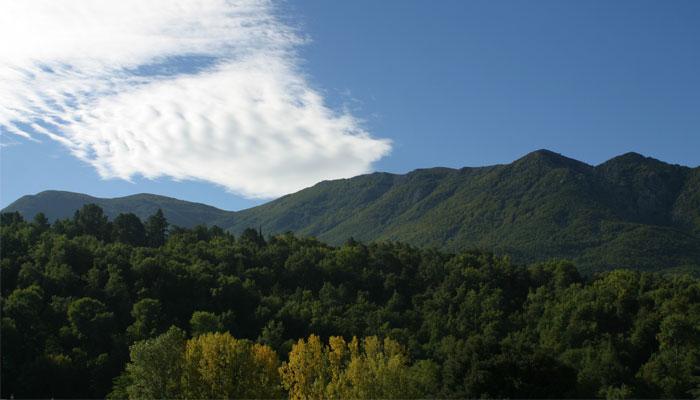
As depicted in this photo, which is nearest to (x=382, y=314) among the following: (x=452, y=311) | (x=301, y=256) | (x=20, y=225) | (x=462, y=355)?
(x=452, y=311)

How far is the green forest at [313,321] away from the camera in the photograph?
210 feet

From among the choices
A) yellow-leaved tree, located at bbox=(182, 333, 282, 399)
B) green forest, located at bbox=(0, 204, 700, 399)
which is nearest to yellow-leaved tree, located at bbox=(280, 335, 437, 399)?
green forest, located at bbox=(0, 204, 700, 399)

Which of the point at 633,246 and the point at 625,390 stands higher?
the point at 633,246

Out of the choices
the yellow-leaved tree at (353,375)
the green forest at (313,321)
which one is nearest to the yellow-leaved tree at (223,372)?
the green forest at (313,321)

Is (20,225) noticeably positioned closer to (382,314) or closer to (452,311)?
(382,314)

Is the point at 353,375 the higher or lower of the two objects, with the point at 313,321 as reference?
lower

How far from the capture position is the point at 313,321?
96.2 m

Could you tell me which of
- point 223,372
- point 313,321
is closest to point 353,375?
point 223,372

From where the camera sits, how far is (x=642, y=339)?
96812 mm

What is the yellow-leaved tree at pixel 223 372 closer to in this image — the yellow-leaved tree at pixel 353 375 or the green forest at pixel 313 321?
the green forest at pixel 313 321

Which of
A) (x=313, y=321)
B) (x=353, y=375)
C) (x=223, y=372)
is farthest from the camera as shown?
(x=313, y=321)

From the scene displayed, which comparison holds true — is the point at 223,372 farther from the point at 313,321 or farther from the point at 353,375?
the point at 313,321

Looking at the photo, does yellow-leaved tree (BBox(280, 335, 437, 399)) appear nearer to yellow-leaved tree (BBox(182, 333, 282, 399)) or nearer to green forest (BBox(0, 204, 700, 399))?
green forest (BBox(0, 204, 700, 399))

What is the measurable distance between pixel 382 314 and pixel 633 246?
110m
